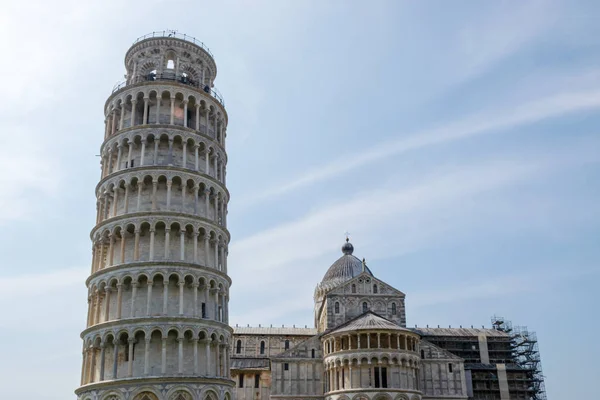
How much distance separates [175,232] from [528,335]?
5527cm

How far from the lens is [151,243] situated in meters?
35.0

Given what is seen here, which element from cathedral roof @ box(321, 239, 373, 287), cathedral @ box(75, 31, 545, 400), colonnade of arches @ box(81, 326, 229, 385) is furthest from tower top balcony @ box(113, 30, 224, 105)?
cathedral roof @ box(321, 239, 373, 287)

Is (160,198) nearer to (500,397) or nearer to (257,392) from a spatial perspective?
(257,392)

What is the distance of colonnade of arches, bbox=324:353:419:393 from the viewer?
51281 mm

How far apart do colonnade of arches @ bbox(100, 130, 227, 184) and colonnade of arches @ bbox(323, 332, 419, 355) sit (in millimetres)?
22841

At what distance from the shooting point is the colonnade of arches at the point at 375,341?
5256 centimetres

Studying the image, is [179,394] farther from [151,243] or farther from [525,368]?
[525,368]


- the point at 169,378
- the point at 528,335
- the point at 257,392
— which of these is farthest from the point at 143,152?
the point at 528,335

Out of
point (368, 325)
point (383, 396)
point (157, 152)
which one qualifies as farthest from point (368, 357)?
point (157, 152)

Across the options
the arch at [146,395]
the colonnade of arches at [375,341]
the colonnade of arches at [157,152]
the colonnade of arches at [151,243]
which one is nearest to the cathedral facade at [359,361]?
the colonnade of arches at [375,341]

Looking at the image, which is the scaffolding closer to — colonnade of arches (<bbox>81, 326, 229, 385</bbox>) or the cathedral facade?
the cathedral facade

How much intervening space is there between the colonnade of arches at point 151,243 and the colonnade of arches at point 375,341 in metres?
21.1

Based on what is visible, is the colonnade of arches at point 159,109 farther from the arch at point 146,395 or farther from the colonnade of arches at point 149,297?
the arch at point 146,395

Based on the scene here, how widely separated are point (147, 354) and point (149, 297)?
333 cm
